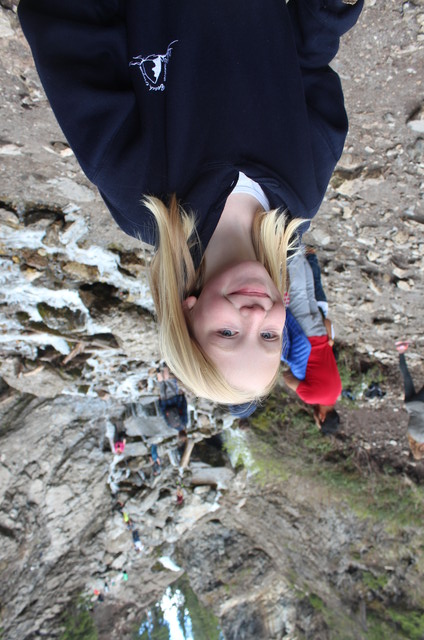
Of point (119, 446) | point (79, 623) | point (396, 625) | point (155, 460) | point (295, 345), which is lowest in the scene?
point (79, 623)

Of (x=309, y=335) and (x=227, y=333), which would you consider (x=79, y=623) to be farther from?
(x=227, y=333)

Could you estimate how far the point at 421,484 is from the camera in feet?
15.2

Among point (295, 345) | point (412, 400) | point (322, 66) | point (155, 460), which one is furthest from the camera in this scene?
point (155, 460)

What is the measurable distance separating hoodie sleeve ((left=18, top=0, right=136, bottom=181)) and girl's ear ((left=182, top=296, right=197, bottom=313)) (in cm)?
59

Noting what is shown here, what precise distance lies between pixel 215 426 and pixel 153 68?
4.63 m

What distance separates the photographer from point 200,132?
1.57 meters

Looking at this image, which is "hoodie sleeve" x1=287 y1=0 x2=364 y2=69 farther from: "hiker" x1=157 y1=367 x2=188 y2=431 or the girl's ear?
"hiker" x1=157 y1=367 x2=188 y2=431

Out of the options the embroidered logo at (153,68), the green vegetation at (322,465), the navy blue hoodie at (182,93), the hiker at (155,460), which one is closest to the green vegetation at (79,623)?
the hiker at (155,460)

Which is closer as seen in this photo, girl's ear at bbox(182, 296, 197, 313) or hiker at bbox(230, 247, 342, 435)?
girl's ear at bbox(182, 296, 197, 313)

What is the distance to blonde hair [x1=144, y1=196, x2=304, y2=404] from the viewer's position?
5.28 feet

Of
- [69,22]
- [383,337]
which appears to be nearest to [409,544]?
[383,337]

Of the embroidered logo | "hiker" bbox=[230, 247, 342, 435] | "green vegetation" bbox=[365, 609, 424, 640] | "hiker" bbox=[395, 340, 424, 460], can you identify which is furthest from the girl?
"green vegetation" bbox=[365, 609, 424, 640]

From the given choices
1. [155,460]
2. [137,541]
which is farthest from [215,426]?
[137,541]

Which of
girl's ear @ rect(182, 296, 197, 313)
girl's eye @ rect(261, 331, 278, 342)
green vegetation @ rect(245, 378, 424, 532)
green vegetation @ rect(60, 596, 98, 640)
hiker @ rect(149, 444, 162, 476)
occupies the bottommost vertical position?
green vegetation @ rect(60, 596, 98, 640)
